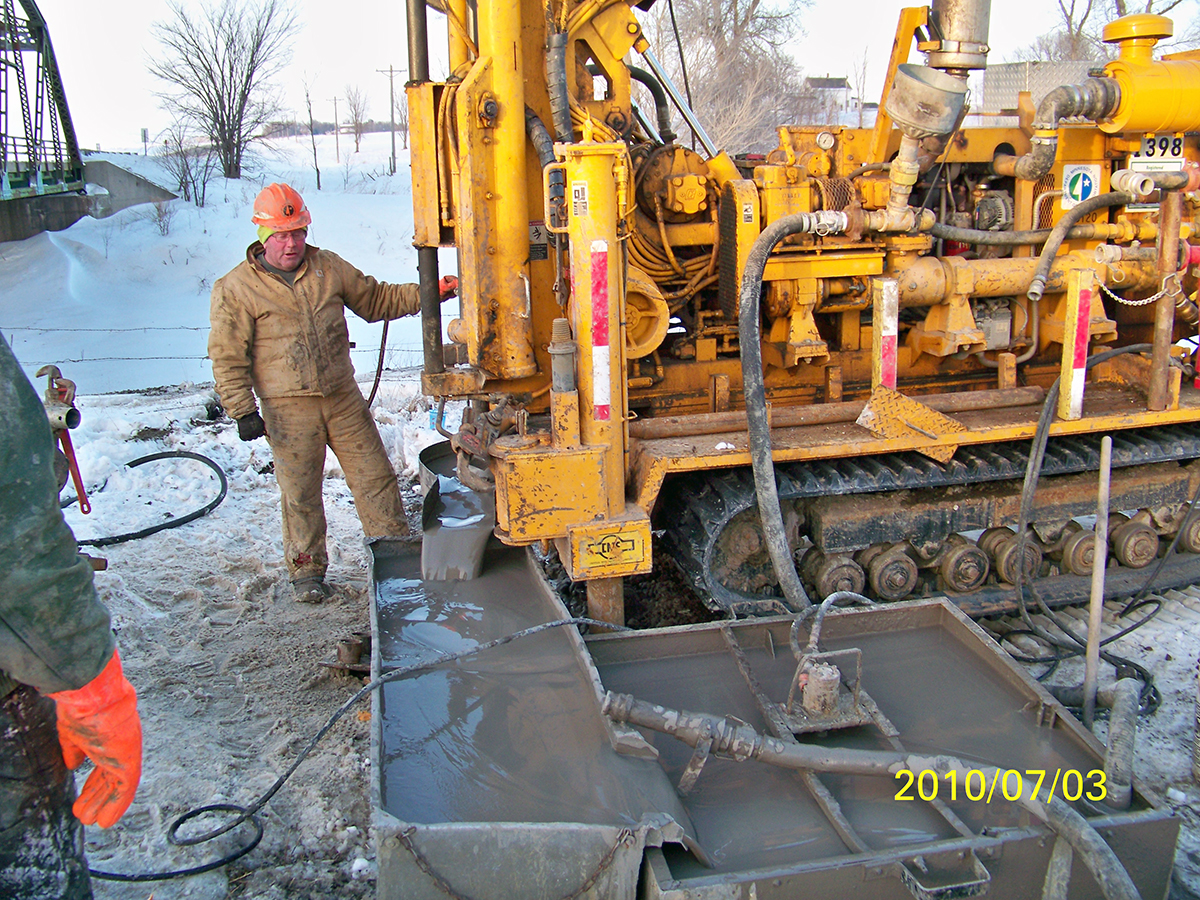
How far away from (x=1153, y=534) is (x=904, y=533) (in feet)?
5.27

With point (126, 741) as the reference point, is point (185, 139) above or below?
above

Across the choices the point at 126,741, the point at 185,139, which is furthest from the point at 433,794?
the point at 185,139

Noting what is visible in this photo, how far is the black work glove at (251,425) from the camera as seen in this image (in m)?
5.20

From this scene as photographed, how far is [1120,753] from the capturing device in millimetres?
2971

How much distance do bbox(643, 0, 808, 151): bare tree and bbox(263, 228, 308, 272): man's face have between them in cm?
2198

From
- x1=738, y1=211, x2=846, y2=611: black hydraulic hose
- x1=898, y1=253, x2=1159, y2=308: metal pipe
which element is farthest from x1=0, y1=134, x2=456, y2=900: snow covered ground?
x1=898, y1=253, x2=1159, y2=308: metal pipe

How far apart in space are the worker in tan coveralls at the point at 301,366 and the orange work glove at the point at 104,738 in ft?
9.24

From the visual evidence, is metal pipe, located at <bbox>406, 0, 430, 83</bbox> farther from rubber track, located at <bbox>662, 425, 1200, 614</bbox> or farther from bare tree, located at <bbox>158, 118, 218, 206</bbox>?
bare tree, located at <bbox>158, 118, 218, 206</bbox>

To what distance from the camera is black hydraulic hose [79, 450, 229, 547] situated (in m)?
6.13

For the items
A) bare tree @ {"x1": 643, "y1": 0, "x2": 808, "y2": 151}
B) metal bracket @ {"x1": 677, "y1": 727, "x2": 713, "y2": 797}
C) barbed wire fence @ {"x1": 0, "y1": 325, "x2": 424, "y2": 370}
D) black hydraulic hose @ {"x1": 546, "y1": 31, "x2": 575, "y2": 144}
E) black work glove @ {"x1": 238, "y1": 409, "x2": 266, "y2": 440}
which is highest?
bare tree @ {"x1": 643, "y1": 0, "x2": 808, "y2": 151}

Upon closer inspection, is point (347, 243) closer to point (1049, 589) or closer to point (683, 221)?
point (683, 221)

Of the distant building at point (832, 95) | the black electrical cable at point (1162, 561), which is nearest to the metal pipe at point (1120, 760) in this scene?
the black electrical cable at point (1162, 561)

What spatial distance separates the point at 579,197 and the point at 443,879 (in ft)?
8.31

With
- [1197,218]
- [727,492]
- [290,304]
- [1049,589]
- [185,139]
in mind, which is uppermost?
[185,139]
